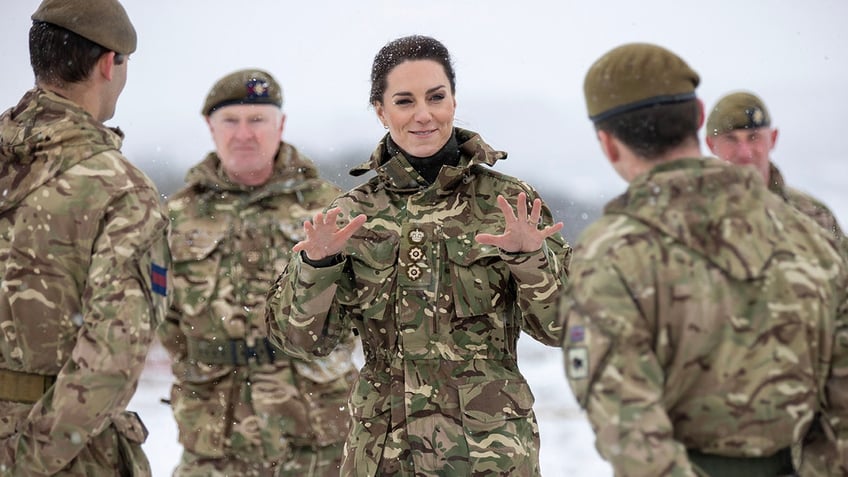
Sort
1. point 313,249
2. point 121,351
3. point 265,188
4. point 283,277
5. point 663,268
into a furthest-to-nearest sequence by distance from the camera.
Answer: point 265,188, point 283,277, point 313,249, point 121,351, point 663,268

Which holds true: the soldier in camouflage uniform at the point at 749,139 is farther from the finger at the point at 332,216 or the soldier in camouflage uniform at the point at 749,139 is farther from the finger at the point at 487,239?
the finger at the point at 332,216

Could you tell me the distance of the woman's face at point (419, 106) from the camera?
364cm

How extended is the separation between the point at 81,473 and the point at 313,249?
0.90 m

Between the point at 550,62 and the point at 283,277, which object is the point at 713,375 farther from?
the point at 550,62

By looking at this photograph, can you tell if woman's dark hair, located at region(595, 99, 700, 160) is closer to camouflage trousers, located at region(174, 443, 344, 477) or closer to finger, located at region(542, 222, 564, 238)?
finger, located at region(542, 222, 564, 238)

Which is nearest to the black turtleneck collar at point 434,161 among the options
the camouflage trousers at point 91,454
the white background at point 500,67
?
the camouflage trousers at point 91,454

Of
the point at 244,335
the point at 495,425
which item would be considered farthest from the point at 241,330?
the point at 495,425

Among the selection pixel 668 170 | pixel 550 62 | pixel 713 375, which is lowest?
pixel 550 62

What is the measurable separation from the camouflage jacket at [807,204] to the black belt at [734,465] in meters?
2.31

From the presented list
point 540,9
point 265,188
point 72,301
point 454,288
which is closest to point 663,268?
point 454,288

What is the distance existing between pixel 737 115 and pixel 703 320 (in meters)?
2.77

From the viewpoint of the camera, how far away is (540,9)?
14906 mm

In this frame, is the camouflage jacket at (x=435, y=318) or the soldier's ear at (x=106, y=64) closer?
the soldier's ear at (x=106, y=64)

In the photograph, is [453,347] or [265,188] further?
[265,188]
